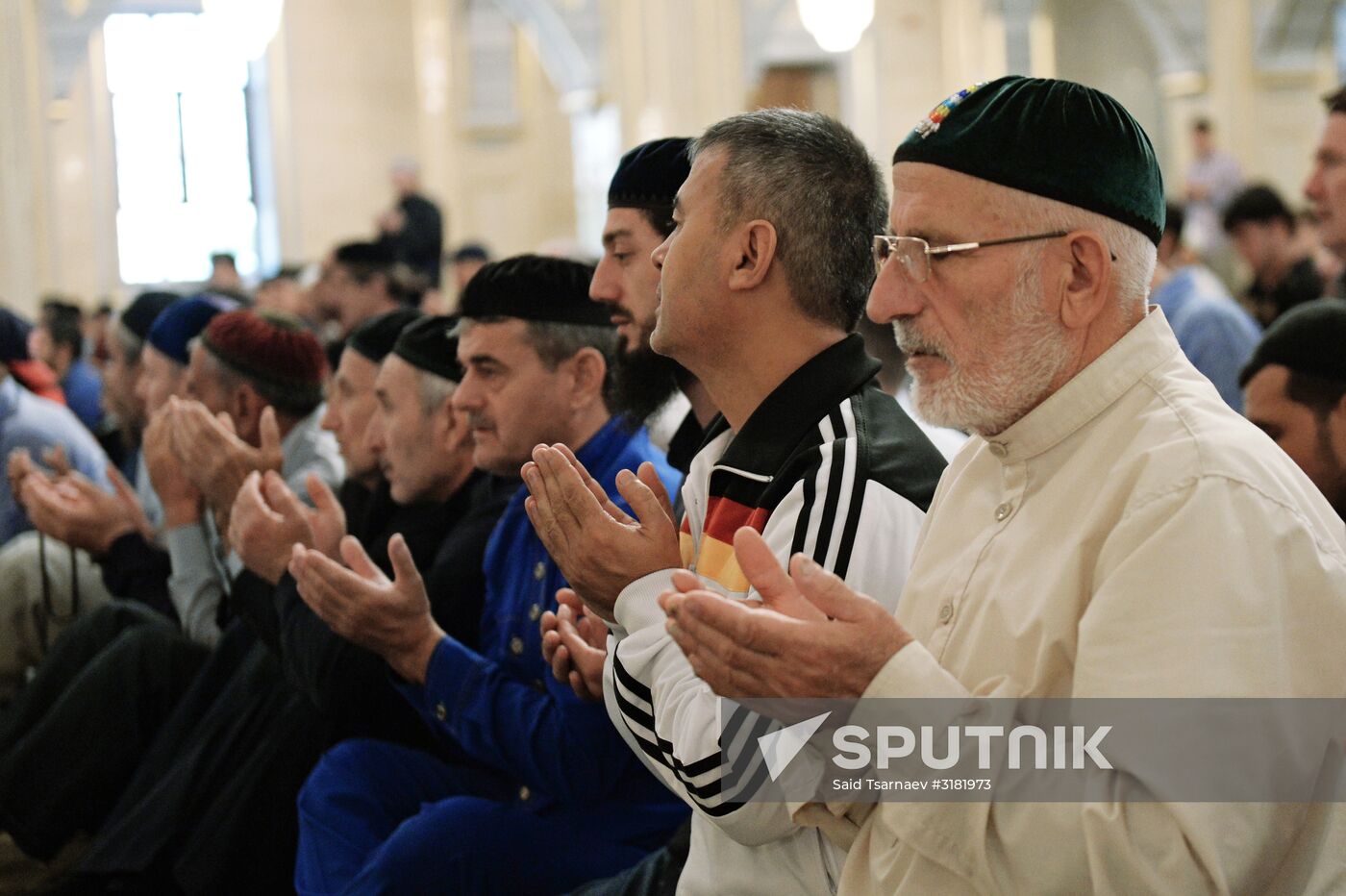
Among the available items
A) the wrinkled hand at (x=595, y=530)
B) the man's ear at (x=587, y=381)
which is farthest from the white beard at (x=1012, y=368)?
the man's ear at (x=587, y=381)

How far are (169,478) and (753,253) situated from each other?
215 cm

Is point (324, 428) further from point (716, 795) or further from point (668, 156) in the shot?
point (716, 795)

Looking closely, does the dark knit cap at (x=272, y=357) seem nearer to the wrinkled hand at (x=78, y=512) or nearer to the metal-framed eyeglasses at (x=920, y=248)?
the wrinkled hand at (x=78, y=512)

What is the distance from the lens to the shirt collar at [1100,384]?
163cm

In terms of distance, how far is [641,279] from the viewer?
8.93 ft

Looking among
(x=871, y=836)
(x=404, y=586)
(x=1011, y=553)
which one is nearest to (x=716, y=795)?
(x=871, y=836)

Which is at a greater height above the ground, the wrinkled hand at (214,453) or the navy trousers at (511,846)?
the wrinkled hand at (214,453)

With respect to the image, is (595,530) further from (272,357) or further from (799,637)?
(272,357)

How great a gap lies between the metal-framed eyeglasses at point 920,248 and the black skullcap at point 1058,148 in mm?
49

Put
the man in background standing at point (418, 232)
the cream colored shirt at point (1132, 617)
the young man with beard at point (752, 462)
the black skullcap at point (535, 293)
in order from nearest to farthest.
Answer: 1. the cream colored shirt at point (1132, 617)
2. the young man with beard at point (752, 462)
3. the black skullcap at point (535, 293)
4. the man in background standing at point (418, 232)

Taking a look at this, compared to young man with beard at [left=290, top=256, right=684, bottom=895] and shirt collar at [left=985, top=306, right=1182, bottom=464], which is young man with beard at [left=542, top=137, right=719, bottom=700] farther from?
shirt collar at [left=985, top=306, right=1182, bottom=464]

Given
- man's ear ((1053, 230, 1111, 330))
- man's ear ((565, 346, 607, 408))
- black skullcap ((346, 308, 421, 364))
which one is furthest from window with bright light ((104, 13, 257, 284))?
man's ear ((1053, 230, 1111, 330))

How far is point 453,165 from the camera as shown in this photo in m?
15.0

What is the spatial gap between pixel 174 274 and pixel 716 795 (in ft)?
51.0
